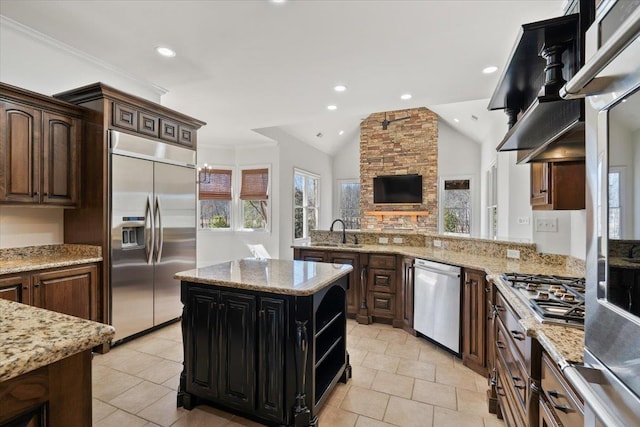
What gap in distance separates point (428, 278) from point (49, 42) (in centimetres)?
410

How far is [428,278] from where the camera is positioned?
3.12 meters

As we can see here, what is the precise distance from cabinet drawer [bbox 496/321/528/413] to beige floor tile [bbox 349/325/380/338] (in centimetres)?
164

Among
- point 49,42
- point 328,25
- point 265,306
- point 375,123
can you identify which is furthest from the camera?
point 375,123

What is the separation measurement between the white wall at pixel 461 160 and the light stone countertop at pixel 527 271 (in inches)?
174

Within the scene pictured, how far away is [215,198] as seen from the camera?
6.59m

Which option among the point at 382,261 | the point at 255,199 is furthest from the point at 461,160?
the point at 382,261

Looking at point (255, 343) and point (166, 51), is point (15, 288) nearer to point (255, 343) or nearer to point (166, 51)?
point (255, 343)

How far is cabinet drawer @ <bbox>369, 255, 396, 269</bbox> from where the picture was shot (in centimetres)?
366

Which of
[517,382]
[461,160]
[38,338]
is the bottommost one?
[517,382]

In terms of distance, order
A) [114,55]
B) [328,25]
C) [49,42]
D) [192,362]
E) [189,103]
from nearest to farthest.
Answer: [192,362] < [328,25] < [49,42] < [114,55] < [189,103]

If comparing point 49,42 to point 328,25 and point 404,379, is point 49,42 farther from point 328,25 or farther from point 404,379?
point 404,379

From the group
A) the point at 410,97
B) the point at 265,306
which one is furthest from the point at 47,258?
the point at 410,97

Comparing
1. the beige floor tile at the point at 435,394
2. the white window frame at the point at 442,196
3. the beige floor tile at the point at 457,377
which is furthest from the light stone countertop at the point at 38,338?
the white window frame at the point at 442,196

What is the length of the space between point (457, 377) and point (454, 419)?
0.58 m
